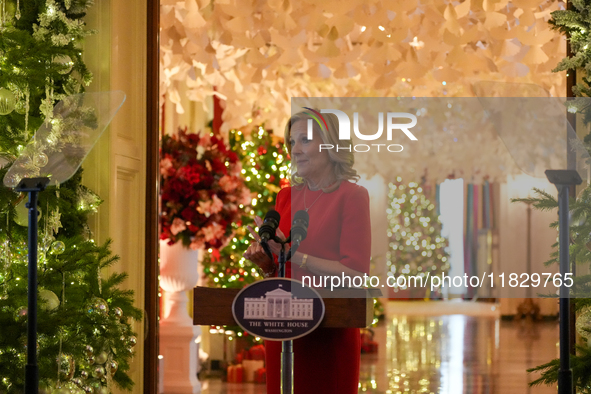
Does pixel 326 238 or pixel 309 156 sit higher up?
pixel 309 156

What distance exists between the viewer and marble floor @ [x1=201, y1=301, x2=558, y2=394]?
3.91 metres

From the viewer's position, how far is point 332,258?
5.87 feet

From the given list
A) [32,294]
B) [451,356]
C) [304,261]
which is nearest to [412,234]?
[304,261]

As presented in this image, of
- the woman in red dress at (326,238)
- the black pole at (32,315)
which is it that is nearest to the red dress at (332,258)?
the woman in red dress at (326,238)

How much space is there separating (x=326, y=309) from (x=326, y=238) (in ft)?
1.23

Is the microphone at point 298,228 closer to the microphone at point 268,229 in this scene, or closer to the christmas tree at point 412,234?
the microphone at point 268,229

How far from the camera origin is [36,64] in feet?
6.33

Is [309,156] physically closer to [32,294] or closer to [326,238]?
[326,238]

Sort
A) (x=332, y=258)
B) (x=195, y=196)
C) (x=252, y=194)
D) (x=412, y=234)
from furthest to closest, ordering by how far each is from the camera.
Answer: (x=252, y=194) < (x=195, y=196) < (x=412, y=234) < (x=332, y=258)

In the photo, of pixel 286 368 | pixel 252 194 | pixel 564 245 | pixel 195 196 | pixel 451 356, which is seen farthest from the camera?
pixel 451 356

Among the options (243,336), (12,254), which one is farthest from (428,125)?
(243,336)

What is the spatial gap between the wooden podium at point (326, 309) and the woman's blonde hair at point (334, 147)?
47 centimetres

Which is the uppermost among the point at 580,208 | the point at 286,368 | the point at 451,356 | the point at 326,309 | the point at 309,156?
the point at 309,156

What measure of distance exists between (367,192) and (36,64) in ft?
3.52
